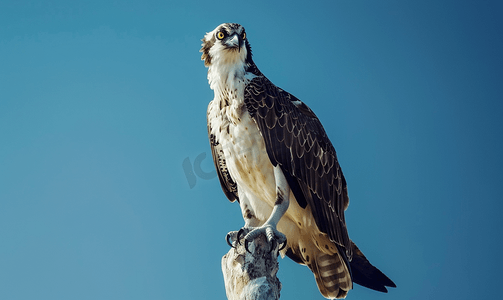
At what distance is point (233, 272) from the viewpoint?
14.7 ft

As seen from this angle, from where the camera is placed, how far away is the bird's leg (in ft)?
15.4

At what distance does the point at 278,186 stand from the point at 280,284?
3.83 feet

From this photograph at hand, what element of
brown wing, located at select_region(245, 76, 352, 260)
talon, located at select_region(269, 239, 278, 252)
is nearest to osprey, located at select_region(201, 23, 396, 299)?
brown wing, located at select_region(245, 76, 352, 260)

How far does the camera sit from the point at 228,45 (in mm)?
5551

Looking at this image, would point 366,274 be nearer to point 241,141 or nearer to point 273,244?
point 273,244

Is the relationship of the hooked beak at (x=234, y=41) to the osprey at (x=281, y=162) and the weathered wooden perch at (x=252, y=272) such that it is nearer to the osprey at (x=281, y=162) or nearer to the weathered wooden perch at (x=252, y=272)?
the osprey at (x=281, y=162)

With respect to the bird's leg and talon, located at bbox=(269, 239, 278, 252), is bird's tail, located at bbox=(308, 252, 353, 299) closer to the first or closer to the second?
the bird's leg

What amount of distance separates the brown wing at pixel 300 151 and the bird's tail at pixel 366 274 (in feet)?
0.77

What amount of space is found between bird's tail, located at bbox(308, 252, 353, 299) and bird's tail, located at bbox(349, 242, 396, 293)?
0.18m

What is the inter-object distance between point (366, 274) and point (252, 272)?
71.2 inches

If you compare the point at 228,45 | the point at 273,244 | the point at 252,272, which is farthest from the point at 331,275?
the point at 228,45

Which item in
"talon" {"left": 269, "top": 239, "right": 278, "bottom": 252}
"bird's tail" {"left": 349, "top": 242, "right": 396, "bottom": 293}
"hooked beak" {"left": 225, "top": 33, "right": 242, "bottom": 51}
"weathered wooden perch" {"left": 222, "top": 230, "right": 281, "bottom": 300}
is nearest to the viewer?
"weathered wooden perch" {"left": 222, "top": 230, "right": 281, "bottom": 300}

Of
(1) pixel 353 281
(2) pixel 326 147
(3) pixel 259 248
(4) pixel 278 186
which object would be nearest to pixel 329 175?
(2) pixel 326 147

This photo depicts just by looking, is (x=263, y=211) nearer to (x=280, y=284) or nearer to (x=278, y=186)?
(x=278, y=186)
